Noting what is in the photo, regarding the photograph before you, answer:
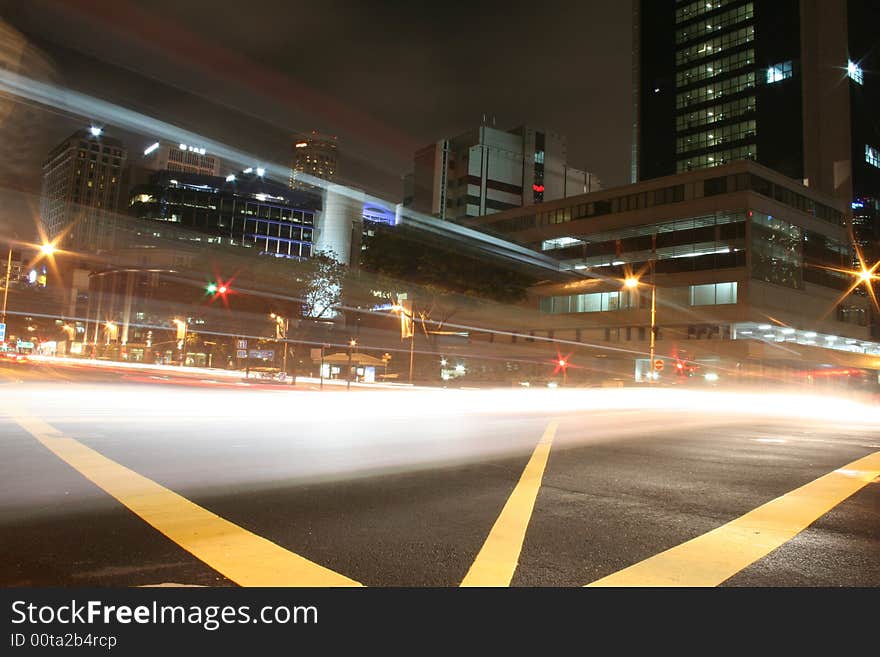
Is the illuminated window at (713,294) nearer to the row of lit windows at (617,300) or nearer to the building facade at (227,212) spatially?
the row of lit windows at (617,300)

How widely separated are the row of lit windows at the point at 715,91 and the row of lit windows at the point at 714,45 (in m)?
4.22

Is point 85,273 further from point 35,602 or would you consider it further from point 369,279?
point 35,602

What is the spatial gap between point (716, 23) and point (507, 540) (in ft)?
312

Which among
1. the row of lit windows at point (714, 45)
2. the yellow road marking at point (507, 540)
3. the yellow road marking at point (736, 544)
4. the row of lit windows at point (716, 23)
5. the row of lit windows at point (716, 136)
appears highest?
the row of lit windows at point (716, 23)

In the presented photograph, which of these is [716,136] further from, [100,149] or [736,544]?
[100,149]

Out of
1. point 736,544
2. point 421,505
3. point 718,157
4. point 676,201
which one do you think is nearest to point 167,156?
point 718,157

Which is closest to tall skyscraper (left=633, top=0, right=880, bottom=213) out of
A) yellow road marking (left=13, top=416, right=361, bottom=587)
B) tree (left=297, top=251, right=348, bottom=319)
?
tree (left=297, top=251, right=348, bottom=319)

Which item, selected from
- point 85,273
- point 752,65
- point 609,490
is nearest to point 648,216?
point 752,65

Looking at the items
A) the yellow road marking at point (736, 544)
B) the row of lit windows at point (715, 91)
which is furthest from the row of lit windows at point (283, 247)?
the yellow road marking at point (736, 544)

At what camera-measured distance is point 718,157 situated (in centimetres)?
8150

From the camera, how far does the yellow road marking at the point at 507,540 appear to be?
4094 mm

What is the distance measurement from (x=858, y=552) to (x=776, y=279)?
180 ft

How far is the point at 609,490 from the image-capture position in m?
7.20

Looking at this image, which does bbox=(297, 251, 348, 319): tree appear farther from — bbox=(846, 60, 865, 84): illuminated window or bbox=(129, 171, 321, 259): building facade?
bbox=(129, 171, 321, 259): building facade
